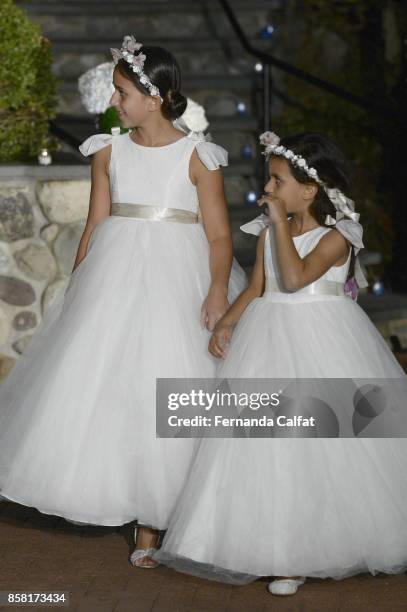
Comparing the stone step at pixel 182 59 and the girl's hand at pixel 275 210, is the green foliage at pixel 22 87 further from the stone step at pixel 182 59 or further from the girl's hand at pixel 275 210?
the girl's hand at pixel 275 210

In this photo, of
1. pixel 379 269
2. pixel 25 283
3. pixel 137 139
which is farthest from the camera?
pixel 379 269

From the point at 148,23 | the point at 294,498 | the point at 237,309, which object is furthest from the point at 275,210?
the point at 148,23

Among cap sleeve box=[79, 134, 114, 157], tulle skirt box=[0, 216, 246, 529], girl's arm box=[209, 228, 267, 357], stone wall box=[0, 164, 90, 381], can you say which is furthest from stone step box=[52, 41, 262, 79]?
girl's arm box=[209, 228, 267, 357]

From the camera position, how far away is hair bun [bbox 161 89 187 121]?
515 centimetres

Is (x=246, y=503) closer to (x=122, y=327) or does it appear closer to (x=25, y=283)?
(x=122, y=327)

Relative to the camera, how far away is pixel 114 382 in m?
4.94

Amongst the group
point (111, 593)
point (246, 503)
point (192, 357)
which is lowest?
point (111, 593)

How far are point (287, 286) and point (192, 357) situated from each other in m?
0.48

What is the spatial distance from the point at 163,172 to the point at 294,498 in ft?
4.73

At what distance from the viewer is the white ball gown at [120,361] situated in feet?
15.9

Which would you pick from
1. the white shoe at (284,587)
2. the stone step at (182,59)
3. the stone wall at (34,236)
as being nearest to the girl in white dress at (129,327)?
the white shoe at (284,587)

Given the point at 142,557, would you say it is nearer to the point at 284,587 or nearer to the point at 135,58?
the point at 284,587

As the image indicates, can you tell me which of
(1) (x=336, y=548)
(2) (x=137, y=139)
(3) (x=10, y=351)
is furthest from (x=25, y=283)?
(1) (x=336, y=548)

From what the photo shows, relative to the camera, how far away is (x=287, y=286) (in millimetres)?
4793
